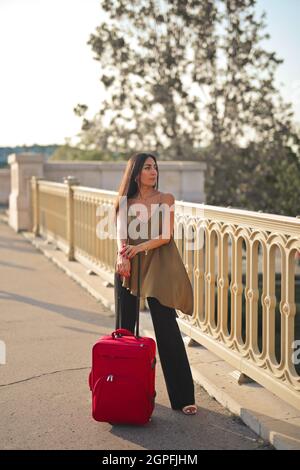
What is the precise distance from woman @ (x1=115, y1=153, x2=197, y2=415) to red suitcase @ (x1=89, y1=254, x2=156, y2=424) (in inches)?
13.8

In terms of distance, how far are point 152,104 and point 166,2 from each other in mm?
4343

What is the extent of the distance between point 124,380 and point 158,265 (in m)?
Answer: 0.73

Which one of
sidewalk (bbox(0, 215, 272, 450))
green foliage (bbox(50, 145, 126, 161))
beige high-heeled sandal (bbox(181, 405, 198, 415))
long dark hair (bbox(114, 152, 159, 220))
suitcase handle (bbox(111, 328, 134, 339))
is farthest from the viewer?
green foliage (bbox(50, 145, 126, 161))

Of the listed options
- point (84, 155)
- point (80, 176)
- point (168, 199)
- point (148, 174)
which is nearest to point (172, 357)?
point (168, 199)

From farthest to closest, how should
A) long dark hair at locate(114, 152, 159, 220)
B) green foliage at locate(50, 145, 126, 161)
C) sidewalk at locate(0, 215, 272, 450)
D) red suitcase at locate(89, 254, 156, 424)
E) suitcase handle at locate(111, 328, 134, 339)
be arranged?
green foliage at locate(50, 145, 126, 161), long dark hair at locate(114, 152, 159, 220), suitcase handle at locate(111, 328, 134, 339), red suitcase at locate(89, 254, 156, 424), sidewalk at locate(0, 215, 272, 450)

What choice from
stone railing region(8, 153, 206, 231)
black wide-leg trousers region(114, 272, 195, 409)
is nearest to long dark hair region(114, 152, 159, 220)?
black wide-leg trousers region(114, 272, 195, 409)

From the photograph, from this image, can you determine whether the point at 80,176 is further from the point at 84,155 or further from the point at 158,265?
the point at 84,155

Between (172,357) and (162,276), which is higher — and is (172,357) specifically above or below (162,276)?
below

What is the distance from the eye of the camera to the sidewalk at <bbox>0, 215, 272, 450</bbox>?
4.08 m

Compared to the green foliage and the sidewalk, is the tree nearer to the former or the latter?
the green foliage

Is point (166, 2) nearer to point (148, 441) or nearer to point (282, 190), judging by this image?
point (282, 190)

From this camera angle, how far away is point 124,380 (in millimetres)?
4215

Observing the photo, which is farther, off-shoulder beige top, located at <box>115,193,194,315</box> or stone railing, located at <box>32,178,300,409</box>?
off-shoulder beige top, located at <box>115,193,194,315</box>

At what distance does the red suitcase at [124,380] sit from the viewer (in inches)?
165
